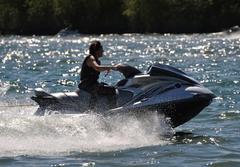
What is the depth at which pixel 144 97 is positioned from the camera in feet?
37.8

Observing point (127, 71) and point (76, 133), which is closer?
point (76, 133)

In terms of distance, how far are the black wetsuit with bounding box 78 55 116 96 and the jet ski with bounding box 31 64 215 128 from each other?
0.09 meters

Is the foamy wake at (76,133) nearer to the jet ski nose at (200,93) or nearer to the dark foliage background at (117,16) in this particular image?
the jet ski nose at (200,93)

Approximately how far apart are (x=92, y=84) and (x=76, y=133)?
942 millimetres

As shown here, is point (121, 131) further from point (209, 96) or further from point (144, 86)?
point (209, 96)

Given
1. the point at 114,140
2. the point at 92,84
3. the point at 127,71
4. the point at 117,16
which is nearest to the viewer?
the point at 114,140

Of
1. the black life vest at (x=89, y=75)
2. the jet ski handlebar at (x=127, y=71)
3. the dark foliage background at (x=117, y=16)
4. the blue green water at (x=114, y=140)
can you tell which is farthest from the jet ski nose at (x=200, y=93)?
the dark foliage background at (x=117, y=16)

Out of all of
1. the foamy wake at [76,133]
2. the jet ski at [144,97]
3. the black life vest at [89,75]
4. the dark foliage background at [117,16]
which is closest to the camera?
the foamy wake at [76,133]

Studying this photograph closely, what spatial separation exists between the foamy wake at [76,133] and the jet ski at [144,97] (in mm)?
205

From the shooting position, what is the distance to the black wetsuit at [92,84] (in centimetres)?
1143

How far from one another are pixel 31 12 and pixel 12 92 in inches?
3561

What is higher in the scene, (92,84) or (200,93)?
(92,84)

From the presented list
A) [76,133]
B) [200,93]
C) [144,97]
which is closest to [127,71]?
[144,97]

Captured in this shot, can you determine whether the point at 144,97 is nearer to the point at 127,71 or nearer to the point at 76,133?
the point at 127,71
